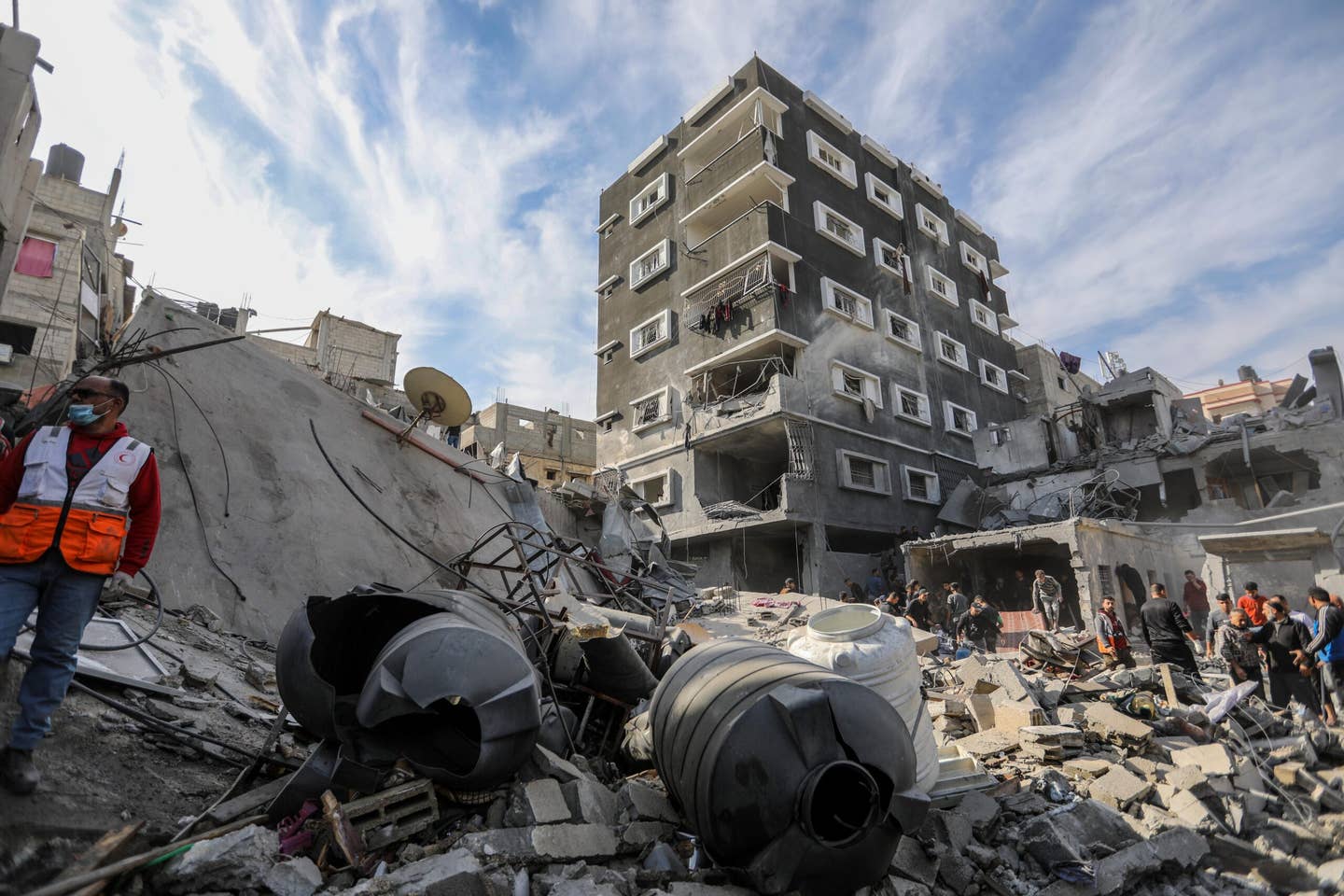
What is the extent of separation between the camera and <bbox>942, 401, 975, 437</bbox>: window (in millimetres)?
27234

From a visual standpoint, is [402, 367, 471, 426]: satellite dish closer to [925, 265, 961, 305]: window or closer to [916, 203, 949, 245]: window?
[925, 265, 961, 305]: window

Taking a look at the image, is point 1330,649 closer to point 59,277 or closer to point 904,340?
point 904,340

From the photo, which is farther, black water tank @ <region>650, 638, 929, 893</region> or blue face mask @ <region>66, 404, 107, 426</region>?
blue face mask @ <region>66, 404, 107, 426</region>

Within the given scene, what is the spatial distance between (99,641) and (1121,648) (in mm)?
11769

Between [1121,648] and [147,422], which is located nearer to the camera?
[147,422]

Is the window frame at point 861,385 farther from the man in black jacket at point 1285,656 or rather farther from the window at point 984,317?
the man in black jacket at point 1285,656

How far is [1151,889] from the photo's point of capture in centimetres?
376

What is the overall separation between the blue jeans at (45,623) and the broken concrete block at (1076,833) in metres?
5.25

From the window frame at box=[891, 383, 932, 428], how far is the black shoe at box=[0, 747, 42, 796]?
25.0 meters

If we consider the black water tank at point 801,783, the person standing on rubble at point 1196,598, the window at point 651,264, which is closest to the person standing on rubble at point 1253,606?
the person standing on rubble at point 1196,598

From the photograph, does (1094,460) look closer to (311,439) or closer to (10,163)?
(311,439)

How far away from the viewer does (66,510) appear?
3.09 meters

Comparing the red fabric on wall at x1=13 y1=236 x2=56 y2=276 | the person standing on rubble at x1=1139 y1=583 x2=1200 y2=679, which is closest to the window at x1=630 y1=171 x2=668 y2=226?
the red fabric on wall at x1=13 y1=236 x2=56 y2=276

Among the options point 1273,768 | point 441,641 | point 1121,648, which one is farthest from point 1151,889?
point 1121,648
